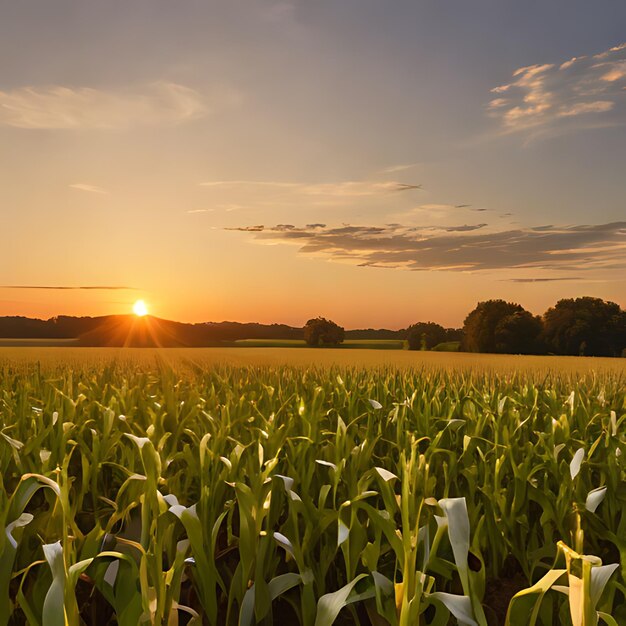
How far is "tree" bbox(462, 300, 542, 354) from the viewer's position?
192 feet

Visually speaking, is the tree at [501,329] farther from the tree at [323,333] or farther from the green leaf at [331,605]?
the green leaf at [331,605]

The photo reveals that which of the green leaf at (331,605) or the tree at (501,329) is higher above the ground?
the tree at (501,329)

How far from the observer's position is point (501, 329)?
5916 centimetres

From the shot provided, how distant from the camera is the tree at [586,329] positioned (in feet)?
194

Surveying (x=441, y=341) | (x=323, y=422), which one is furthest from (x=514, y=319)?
(x=323, y=422)

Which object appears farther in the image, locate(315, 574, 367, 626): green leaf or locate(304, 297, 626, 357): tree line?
locate(304, 297, 626, 357): tree line

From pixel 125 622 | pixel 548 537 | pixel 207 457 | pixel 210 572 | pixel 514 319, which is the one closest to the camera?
pixel 125 622

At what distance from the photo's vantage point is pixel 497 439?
11.2 feet

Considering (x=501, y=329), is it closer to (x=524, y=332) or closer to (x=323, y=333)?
(x=524, y=332)

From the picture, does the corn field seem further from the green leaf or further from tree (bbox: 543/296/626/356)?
tree (bbox: 543/296/626/356)

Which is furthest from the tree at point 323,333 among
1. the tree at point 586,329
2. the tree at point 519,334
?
the tree at point 586,329

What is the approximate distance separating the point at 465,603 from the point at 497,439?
73.4 inches

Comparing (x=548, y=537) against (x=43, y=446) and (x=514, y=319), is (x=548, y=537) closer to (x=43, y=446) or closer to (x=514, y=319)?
(x=43, y=446)

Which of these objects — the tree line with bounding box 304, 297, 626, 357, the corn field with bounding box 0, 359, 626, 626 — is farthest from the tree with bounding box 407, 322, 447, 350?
the corn field with bounding box 0, 359, 626, 626
